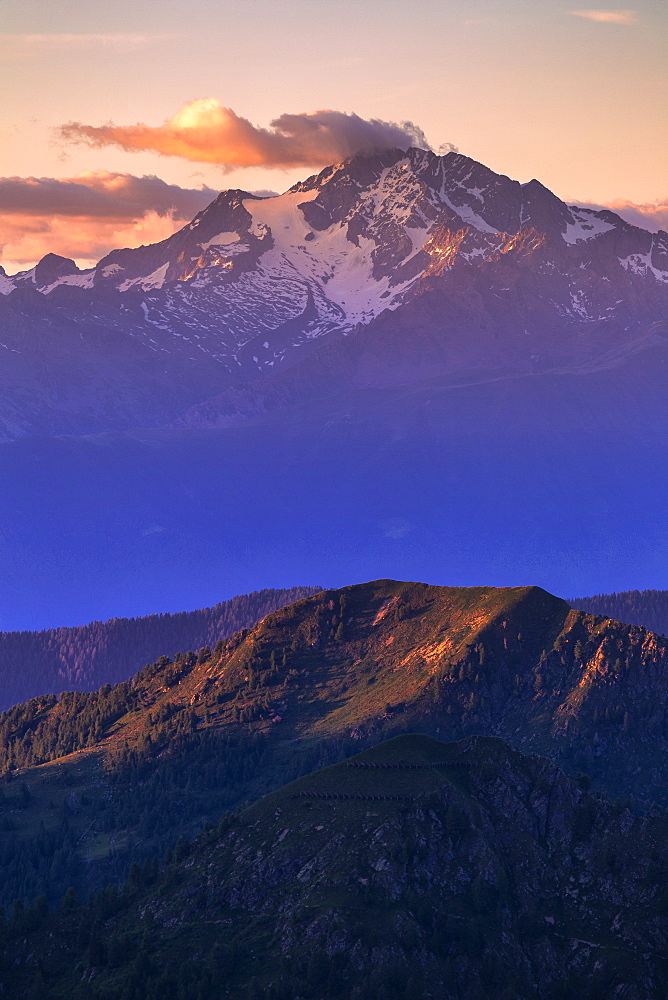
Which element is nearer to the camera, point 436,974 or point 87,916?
point 436,974

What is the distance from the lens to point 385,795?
653 ft

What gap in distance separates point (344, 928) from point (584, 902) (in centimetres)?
2874

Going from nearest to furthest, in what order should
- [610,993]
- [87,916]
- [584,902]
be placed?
[610,993] < [584,902] < [87,916]

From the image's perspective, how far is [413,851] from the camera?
189m

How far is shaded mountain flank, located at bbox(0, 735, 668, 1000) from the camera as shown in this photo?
171750 millimetres

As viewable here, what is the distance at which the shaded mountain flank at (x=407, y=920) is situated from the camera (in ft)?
563

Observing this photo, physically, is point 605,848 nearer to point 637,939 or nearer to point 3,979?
point 637,939

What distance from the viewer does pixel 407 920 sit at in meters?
178

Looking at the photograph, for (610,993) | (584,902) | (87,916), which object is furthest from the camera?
(87,916)

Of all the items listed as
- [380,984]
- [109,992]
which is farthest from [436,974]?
[109,992]

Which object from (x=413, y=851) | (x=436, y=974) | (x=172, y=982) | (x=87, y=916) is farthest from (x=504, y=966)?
(x=87, y=916)

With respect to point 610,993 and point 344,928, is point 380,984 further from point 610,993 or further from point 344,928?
point 610,993

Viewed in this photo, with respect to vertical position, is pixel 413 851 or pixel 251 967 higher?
pixel 413 851

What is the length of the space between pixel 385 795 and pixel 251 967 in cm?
3112
